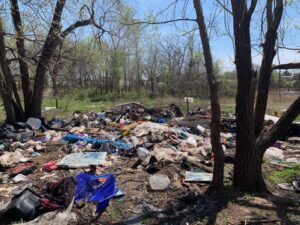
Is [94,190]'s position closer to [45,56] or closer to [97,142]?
[97,142]

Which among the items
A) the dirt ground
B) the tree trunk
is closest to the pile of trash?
the dirt ground

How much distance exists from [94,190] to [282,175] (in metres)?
3.54

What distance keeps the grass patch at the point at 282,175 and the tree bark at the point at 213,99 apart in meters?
1.61

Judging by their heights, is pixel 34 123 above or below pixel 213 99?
below

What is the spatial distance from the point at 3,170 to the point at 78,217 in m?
2.96

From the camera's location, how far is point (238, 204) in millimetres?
5043

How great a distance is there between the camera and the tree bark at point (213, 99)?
15.9 feet

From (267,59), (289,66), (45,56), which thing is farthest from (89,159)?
(45,56)

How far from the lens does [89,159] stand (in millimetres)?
7227

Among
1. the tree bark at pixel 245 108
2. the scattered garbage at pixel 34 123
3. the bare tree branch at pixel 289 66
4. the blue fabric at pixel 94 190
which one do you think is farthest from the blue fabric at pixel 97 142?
the bare tree branch at pixel 289 66

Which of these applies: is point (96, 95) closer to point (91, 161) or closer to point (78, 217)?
point (91, 161)

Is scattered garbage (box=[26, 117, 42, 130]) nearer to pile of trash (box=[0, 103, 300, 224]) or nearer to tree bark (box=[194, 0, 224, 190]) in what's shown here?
pile of trash (box=[0, 103, 300, 224])

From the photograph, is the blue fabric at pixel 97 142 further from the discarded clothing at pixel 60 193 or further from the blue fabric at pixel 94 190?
the discarded clothing at pixel 60 193

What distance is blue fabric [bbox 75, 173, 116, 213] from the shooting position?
5086 mm
